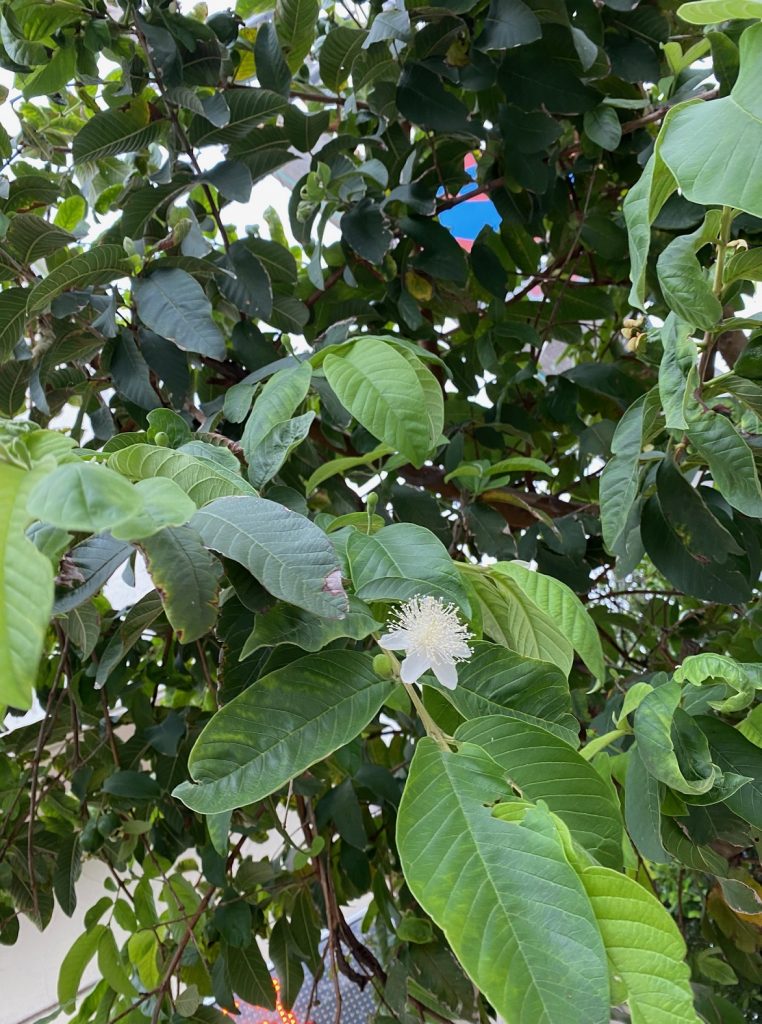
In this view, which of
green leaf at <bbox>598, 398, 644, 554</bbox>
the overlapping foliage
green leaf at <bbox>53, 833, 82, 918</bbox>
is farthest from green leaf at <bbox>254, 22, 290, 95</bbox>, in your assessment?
green leaf at <bbox>53, 833, 82, 918</bbox>

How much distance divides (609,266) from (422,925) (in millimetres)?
834

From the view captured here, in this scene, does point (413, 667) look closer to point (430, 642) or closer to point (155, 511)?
point (430, 642)

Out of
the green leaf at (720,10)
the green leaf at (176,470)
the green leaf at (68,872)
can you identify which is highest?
the green leaf at (720,10)

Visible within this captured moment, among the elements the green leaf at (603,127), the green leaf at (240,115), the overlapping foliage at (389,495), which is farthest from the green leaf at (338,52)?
the green leaf at (603,127)

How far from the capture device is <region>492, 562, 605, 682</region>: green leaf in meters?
0.44

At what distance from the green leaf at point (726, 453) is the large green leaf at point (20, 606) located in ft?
1.42

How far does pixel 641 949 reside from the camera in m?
0.26

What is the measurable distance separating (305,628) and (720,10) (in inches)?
11.7

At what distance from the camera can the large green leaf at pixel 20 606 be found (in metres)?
0.21

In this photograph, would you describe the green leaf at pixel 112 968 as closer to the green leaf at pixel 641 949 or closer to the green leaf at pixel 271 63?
the green leaf at pixel 641 949

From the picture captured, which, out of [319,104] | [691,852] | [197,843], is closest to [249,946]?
[197,843]

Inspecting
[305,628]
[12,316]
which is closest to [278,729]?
[305,628]

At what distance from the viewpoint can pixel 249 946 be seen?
93 centimetres

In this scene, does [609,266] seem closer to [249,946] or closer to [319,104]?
[319,104]
